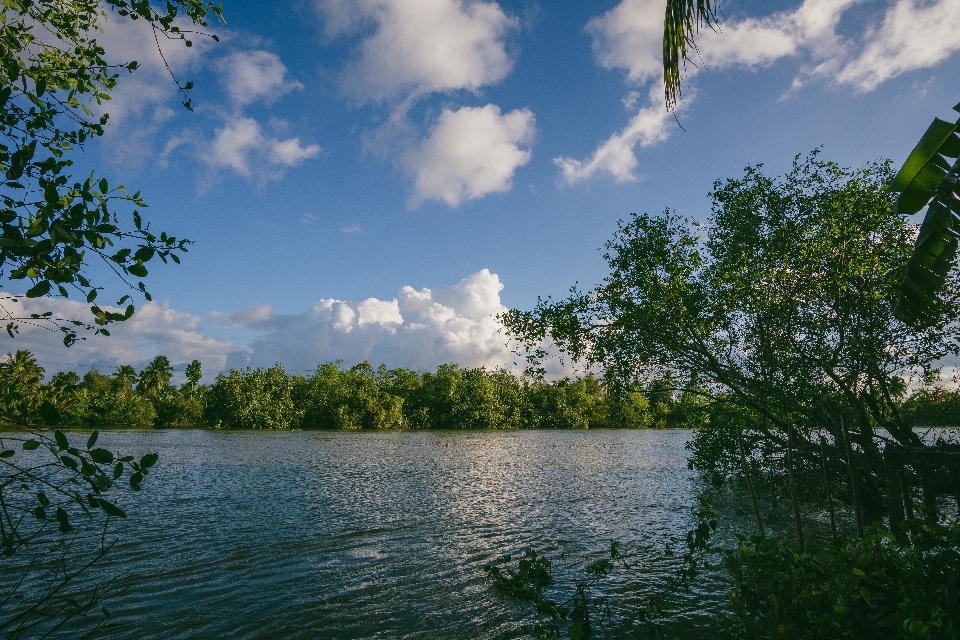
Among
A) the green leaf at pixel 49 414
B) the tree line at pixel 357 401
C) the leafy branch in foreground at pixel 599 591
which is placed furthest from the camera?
the tree line at pixel 357 401

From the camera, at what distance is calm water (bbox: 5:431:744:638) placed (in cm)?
915

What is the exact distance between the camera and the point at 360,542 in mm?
14164

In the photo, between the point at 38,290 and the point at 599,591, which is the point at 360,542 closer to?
the point at 599,591

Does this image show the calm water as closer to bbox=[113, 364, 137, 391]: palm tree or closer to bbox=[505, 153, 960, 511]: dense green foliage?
bbox=[505, 153, 960, 511]: dense green foliage

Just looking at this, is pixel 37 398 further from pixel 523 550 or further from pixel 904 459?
pixel 904 459

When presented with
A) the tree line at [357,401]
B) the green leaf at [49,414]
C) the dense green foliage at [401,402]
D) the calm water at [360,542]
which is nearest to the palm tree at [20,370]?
the green leaf at [49,414]

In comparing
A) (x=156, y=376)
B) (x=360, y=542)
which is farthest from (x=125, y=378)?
(x=360, y=542)

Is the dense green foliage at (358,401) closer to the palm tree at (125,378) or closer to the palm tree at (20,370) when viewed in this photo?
the palm tree at (125,378)

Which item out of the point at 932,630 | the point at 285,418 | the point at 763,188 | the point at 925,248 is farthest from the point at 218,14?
the point at 285,418

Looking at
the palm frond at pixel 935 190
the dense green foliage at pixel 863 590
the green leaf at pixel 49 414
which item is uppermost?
the palm frond at pixel 935 190

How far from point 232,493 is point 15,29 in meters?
20.2

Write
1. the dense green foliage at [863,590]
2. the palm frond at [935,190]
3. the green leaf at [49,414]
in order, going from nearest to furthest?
the green leaf at [49,414] < the dense green foliage at [863,590] < the palm frond at [935,190]

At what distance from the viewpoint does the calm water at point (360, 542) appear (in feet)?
30.0

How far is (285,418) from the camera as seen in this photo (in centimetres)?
8212
